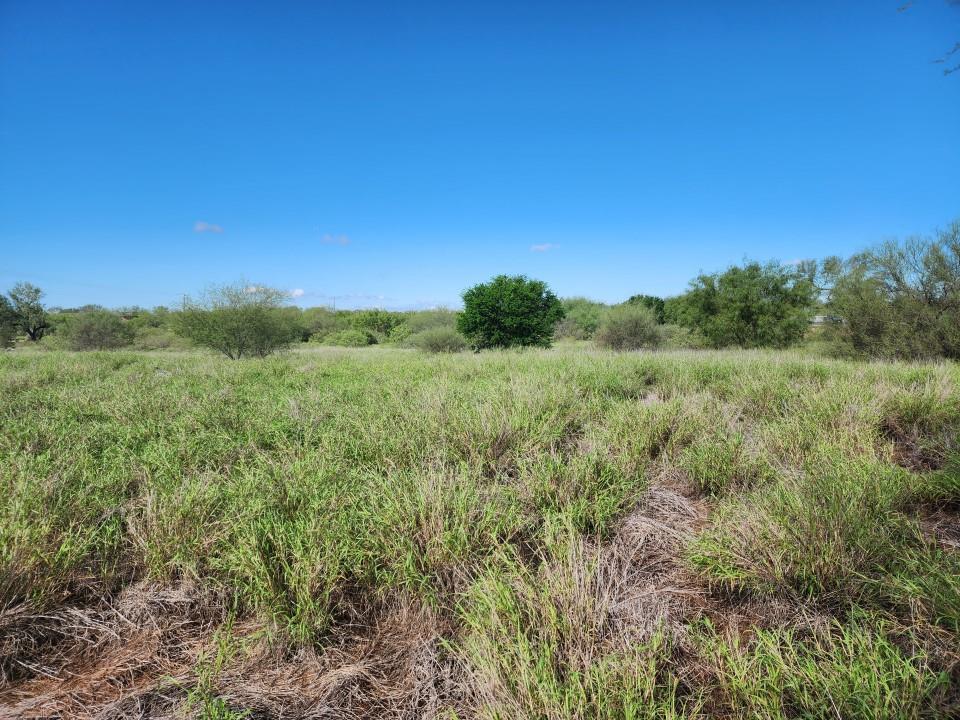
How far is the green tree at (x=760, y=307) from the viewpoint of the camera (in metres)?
21.8

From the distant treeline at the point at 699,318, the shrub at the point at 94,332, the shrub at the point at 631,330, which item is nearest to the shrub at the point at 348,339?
the distant treeline at the point at 699,318

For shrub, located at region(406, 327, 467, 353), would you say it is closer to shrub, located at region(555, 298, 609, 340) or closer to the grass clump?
shrub, located at region(555, 298, 609, 340)

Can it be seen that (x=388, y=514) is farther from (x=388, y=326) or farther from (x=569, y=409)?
(x=388, y=326)

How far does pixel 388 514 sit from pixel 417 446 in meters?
1.28

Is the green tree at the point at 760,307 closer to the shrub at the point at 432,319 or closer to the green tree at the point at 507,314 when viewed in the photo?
the green tree at the point at 507,314

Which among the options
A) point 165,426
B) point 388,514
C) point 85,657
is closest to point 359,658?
point 388,514

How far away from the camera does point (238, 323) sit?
64.3 feet

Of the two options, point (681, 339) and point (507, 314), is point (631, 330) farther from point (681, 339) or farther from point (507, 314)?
point (507, 314)

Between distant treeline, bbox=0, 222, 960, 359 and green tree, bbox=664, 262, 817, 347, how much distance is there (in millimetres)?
51

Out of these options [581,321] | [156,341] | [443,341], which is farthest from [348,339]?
[581,321]

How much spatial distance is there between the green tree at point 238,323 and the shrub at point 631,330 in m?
18.1

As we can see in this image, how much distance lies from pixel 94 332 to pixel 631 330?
3497 centimetres

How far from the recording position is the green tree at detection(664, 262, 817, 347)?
21.8 meters

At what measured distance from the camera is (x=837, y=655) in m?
1.57
